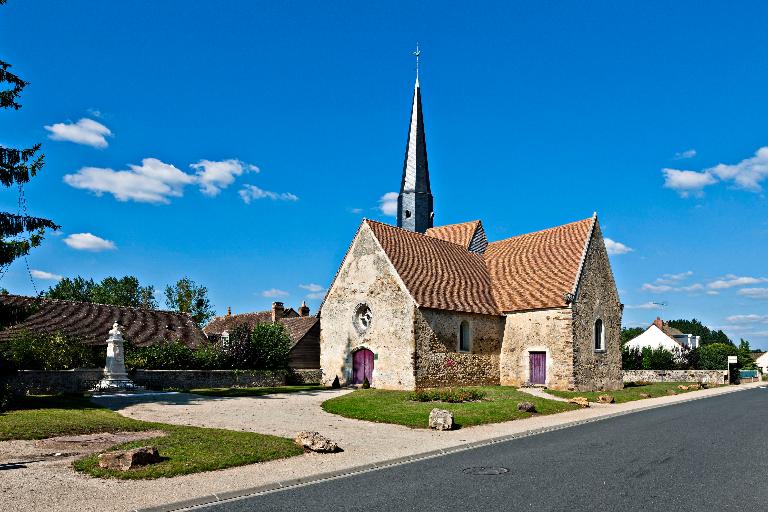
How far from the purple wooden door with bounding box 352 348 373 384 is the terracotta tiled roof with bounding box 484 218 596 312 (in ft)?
26.2

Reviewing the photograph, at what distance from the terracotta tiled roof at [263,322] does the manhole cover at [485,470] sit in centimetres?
2736

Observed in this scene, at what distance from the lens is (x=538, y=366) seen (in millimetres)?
29953

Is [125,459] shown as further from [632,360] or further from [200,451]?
[632,360]

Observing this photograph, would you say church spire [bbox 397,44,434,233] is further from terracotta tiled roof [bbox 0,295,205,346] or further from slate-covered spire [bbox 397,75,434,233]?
terracotta tiled roof [bbox 0,295,205,346]

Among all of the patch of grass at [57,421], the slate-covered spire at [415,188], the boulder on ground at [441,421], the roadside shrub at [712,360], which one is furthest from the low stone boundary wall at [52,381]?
the roadside shrub at [712,360]

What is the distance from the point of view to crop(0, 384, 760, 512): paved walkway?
25.1ft

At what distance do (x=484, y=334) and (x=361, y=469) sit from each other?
21.7m

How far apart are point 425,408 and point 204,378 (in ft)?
47.7

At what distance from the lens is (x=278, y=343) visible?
3266cm

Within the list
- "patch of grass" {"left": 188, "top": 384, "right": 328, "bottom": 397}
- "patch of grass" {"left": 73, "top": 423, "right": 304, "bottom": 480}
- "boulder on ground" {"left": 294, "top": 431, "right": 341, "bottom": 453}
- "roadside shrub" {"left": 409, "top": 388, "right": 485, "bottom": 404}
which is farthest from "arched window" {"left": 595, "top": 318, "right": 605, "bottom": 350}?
"boulder on ground" {"left": 294, "top": 431, "right": 341, "bottom": 453}

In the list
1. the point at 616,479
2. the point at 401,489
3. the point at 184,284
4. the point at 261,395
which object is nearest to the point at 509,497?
the point at 401,489

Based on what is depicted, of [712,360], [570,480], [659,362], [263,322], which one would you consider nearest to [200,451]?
[570,480]

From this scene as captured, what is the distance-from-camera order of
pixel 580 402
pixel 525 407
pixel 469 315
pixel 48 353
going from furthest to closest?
1. pixel 469 315
2. pixel 48 353
3. pixel 580 402
4. pixel 525 407

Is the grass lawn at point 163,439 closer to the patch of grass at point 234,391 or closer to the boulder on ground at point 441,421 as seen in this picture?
the boulder on ground at point 441,421
